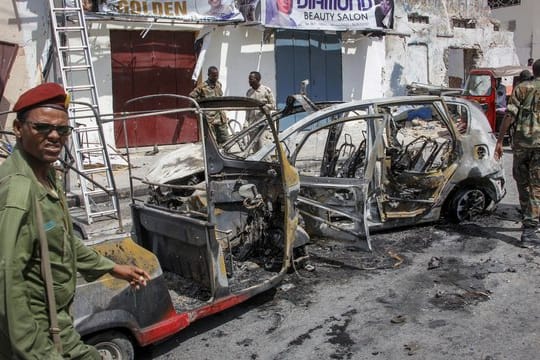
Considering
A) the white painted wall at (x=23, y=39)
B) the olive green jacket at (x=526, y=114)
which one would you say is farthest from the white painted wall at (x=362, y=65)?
the olive green jacket at (x=526, y=114)

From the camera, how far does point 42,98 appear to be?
203 centimetres

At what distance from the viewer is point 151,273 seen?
3639mm

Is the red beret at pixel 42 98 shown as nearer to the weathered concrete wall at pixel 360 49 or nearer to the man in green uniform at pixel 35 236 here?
the man in green uniform at pixel 35 236

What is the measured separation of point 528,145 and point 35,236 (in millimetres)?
5444

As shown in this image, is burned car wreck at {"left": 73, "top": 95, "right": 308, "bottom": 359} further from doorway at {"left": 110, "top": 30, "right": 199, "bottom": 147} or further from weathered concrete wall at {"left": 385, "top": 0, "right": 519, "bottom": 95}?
weathered concrete wall at {"left": 385, "top": 0, "right": 519, "bottom": 95}

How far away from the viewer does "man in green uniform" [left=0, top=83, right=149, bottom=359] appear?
185 cm

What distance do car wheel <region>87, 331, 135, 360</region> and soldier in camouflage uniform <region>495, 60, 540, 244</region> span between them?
4.34 metres

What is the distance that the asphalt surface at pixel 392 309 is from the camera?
12.8 ft

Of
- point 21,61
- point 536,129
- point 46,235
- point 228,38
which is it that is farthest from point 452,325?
point 228,38

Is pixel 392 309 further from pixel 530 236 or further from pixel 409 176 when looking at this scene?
pixel 409 176

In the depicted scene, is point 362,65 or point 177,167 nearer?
point 177,167

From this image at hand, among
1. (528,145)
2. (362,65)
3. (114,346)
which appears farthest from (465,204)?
(362,65)

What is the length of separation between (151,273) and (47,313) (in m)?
1.61

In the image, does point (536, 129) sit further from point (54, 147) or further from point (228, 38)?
point (228, 38)
